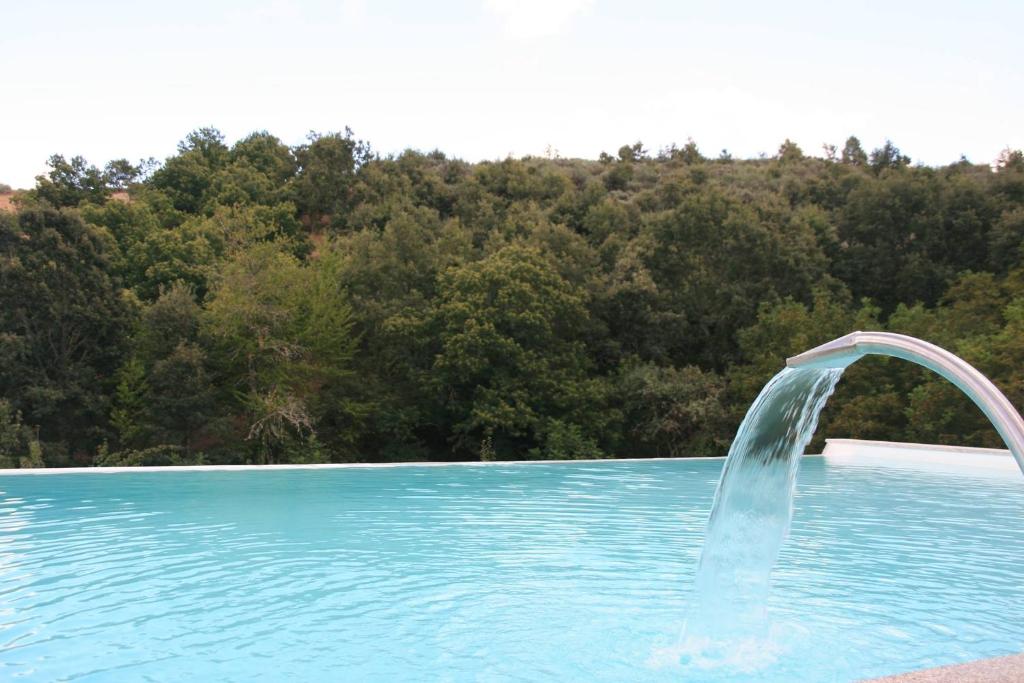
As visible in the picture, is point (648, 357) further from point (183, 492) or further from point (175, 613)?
point (175, 613)

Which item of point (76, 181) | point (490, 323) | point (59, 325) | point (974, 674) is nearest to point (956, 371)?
point (974, 674)

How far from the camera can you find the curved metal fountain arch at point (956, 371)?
3154mm

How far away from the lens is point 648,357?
22531 mm

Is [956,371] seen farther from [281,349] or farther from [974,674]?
[281,349]

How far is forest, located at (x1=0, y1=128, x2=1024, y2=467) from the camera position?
18.0 meters

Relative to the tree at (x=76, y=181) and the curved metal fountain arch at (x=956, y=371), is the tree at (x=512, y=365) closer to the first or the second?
the tree at (x=76, y=181)

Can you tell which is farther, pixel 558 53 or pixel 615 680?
pixel 558 53

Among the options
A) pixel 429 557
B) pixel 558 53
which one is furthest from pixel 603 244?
pixel 429 557

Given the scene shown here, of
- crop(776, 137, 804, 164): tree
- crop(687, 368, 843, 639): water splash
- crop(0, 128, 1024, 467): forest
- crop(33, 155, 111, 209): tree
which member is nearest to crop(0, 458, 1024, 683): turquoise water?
crop(687, 368, 843, 639): water splash

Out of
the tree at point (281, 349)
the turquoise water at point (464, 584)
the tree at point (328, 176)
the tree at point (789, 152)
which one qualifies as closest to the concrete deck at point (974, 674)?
the turquoise water at point (464, 584)

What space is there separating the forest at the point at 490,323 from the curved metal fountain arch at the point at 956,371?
46.6 ft

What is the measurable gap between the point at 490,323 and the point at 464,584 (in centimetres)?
1199

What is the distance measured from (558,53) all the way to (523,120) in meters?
7.42

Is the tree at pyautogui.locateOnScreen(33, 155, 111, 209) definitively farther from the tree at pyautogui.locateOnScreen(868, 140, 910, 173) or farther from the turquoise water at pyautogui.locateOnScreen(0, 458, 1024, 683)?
the tree at pyautogui.locateOnScreen(868, 140, 910, 173)
